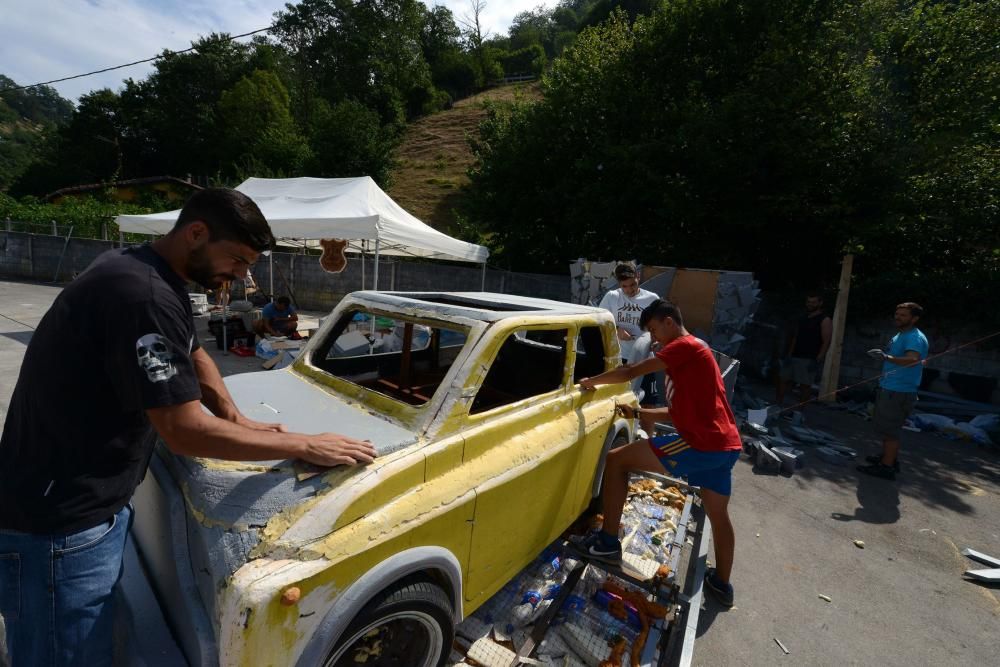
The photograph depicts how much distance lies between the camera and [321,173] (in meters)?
27.9

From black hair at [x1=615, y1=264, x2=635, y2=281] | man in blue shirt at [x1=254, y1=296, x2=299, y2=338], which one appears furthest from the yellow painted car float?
man in blue shirt at [x1=254, y1=296, x2=299, y2=338]

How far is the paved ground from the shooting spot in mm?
2803

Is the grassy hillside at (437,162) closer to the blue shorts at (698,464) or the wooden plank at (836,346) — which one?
the wooden plank at (836,346)

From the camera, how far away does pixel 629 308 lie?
5.59 meters

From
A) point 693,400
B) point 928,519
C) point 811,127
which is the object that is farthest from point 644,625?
point 811,127

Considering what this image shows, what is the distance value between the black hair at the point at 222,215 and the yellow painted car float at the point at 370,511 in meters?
0.84

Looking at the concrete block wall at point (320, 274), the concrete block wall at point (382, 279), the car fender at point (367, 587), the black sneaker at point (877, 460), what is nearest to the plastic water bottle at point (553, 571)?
the car fender at point (367, 587)

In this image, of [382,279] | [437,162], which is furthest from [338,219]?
[437,162]

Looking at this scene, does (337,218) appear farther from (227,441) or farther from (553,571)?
(227,441)

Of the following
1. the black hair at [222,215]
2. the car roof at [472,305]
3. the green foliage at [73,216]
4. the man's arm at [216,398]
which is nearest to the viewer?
the black hair at [222,215]

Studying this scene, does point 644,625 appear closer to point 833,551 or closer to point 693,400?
point 693,400

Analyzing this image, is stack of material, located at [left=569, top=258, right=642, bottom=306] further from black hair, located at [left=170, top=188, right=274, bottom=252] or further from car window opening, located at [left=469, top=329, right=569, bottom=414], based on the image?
black hair, located at [left=170, top=188, right=274, bottom=252]

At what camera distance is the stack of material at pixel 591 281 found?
30.5 ft

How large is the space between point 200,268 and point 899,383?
635 cm
